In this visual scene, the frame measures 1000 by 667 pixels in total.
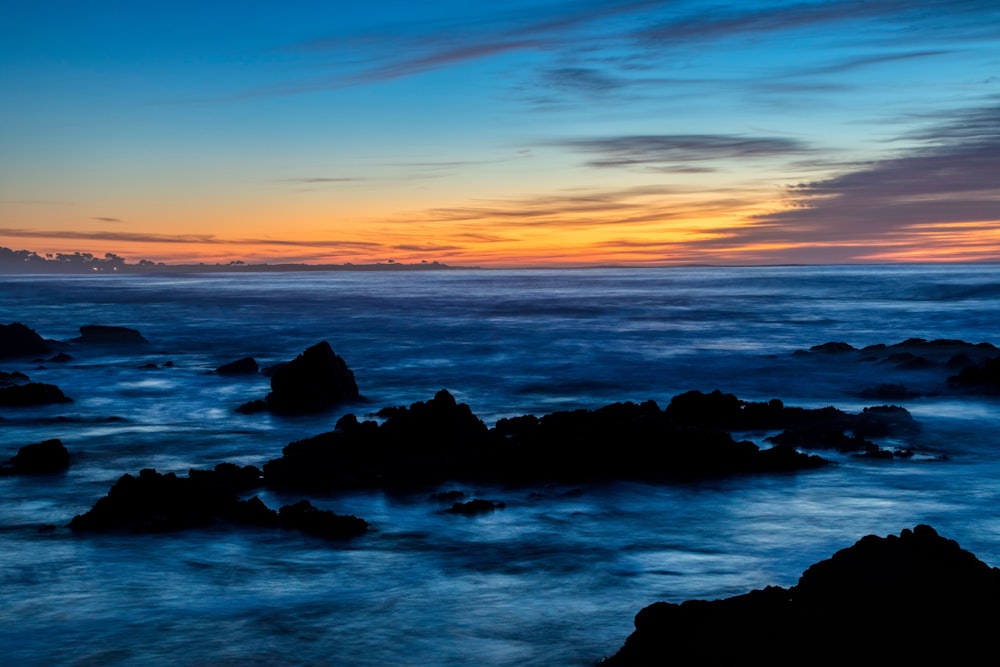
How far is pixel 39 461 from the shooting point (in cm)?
1778

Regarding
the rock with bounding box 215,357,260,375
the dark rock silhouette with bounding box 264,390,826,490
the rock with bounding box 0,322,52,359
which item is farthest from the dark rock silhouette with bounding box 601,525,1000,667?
the rock with bounding box 0,322,52,359

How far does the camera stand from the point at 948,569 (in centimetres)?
745

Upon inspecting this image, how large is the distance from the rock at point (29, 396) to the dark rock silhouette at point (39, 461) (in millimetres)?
7820

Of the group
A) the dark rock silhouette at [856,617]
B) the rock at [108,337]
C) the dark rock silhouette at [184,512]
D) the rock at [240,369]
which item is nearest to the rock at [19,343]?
the rock at [108,337]

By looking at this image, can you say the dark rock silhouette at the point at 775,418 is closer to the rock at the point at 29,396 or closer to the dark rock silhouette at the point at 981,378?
the dark rock silhouette at the point at 981,378

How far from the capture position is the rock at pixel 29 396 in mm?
25297

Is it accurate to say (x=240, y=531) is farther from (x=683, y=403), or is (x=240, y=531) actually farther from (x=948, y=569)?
(x=683, y=403)

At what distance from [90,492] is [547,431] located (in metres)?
8.16

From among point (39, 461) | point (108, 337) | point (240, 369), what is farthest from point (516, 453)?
point (108, 337)

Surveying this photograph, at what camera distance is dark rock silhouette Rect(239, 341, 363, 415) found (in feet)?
82.0

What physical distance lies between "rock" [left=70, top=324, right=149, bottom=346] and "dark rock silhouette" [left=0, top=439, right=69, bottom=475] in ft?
103

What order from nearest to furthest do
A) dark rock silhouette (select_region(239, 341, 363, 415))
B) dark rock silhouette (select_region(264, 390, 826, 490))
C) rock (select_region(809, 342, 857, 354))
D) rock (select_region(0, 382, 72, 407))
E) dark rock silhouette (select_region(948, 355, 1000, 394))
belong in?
dark rock silhouette (select_region(264, 390, 826, 490)) → dark rock silhouette (select_region(239, 341, 363, 415)) → rock (select_region(0, 382, 72, 407)) → dark rock silhouette (select_region(948, 355, 1000, 394)) → rock (select_region(809, 342, 857, 354))

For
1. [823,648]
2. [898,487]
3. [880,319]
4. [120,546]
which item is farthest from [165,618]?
[880,319]

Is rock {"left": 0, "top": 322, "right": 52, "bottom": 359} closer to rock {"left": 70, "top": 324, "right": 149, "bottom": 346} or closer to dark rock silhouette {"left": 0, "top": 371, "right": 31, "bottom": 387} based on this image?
rock {"left": 70, "top": 324, "right": 149, "bottom": 346}
